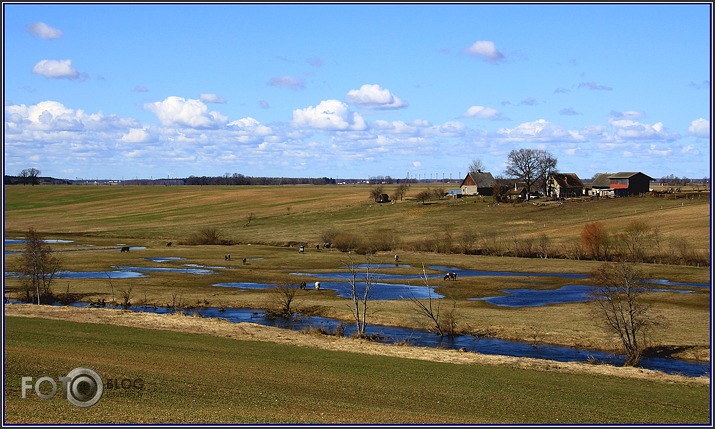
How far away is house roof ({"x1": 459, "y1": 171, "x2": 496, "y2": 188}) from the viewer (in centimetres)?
18338

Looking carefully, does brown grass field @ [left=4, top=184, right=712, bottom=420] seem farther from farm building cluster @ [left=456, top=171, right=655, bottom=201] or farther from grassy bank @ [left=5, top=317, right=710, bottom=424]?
grassy bank @ [left=5, top=317, right=710, bottom=424]

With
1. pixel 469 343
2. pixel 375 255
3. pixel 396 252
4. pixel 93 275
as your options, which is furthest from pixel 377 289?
pixel 396 252

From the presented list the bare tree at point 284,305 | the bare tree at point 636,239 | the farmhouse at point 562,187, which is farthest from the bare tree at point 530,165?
the bare tree at point 284,305

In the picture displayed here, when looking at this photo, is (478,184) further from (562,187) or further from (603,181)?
(603,181)

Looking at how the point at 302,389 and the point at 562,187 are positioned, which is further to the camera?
the point at 562,187

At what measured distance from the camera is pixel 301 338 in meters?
46.4

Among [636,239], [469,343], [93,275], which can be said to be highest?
[636,239]

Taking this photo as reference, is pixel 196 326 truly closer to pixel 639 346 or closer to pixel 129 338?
pixel 129 338

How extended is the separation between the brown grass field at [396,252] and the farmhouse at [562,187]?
20.8m

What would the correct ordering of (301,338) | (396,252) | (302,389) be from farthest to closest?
(396,252)
(301,338)
(302,389)

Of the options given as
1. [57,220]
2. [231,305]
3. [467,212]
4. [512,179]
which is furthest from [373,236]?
[57,220]

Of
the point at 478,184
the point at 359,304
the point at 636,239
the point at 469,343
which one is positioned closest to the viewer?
the point at 469,343

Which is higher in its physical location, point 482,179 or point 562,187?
point 482,179

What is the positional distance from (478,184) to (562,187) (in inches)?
799
